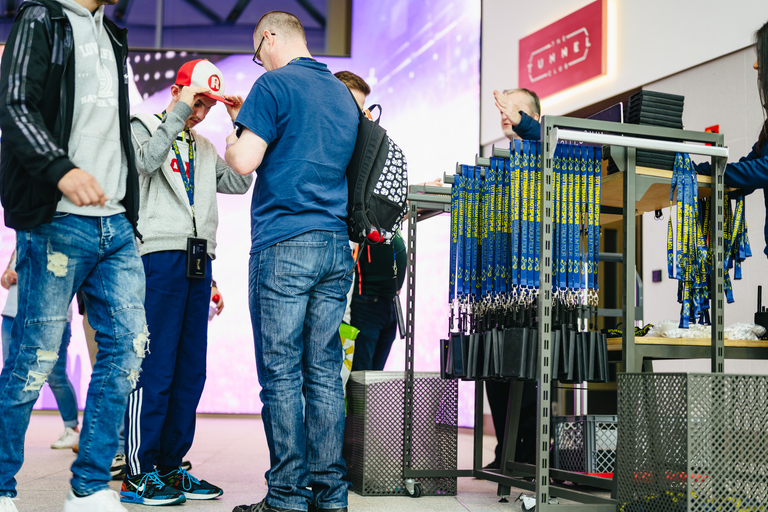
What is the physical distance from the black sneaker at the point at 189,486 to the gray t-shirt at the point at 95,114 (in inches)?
40.9

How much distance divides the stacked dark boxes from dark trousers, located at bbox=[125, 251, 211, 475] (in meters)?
1.59

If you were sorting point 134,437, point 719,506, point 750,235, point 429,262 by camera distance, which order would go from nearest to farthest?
1. point 719,506
2. point 134,437
3. point 750,235
4. point 429,262

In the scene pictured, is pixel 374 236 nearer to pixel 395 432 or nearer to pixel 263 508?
pixel 263 508

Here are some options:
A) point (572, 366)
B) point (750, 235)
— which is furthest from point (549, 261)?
point (750, 235)

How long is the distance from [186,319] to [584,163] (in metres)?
1.47

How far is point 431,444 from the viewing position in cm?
289

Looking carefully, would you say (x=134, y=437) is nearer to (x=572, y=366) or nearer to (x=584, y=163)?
(x=572, y=366)

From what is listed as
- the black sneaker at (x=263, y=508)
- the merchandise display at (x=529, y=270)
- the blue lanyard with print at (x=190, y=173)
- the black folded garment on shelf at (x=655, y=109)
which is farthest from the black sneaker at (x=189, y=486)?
the black folded garment on shelf at (x=655, y=109)

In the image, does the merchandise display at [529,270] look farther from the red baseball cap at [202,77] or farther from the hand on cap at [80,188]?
the hand on cap at [80,188]

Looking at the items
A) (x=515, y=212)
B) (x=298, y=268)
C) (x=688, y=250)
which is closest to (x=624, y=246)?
(x=688, y=250)

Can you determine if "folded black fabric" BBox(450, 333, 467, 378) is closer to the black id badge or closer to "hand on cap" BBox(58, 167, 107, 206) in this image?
the black id badge

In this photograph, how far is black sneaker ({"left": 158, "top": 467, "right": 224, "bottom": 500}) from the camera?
8.28 ft

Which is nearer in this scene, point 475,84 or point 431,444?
point 431,444

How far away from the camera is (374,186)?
2295 millimetres
